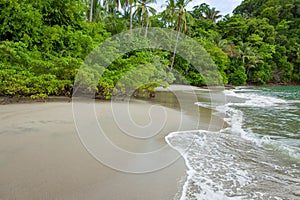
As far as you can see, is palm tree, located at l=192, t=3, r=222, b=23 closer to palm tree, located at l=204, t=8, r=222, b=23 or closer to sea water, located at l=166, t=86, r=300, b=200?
palm tree, located at l=204, t=8, r=222, b=23

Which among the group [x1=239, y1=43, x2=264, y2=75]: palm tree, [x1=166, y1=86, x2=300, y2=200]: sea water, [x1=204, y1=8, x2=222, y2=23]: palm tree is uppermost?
[x1=204, y1=8, x2=222, y2=23]: palm tree

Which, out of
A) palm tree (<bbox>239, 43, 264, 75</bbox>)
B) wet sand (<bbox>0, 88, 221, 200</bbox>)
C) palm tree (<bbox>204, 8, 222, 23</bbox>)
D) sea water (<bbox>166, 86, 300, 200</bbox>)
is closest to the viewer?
wet sand (<bbox>0, 88, 221, 200</bbox>)

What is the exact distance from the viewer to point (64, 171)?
2.78m

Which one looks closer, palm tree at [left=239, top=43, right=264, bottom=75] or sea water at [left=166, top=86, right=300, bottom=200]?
sea water at [left=166, top=86, right=300, bottom=200]

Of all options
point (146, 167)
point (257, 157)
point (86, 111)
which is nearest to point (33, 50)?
point (86, 111)

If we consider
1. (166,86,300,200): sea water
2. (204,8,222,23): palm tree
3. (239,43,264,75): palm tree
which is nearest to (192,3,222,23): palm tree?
(204,8,222,23): palm tree

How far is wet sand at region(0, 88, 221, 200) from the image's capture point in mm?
2371

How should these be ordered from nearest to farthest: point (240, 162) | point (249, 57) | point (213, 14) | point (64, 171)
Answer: point (64, 171)
point (240, 162)
point (249, 57)
point (213, 14)

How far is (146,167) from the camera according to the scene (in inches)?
126

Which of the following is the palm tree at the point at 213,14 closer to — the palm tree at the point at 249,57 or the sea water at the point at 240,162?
the palm tree at the point at 249,57

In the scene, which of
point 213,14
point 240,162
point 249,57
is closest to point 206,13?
point 213,14

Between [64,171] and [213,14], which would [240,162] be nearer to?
[64,171]

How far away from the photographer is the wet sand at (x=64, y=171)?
2.37 meters

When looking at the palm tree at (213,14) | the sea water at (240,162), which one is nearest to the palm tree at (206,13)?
the palm tree at (213,14)
